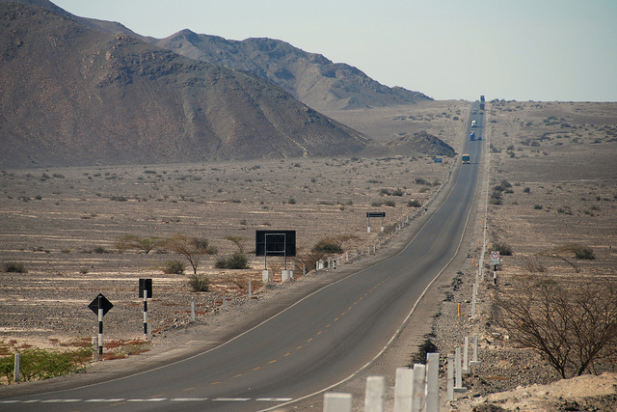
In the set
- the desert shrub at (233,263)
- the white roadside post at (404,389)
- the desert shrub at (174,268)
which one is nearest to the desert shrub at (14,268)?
the desert shrub at (174,268)

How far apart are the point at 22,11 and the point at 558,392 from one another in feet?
630

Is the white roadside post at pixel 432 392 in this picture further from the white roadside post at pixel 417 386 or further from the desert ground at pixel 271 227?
the desert ground at pixel 271 227

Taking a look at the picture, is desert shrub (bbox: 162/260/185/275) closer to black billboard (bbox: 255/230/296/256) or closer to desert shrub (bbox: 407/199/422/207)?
black billboard (bbox: 255/230/296/256)

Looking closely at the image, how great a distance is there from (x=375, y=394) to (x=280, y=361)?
15228 millimetres

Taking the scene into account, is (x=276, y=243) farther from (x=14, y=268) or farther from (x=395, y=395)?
(x=395, y=395)

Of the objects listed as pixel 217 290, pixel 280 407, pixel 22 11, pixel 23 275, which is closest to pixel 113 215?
pixel 23 275

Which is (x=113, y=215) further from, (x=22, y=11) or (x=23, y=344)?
(x=22, y=11)

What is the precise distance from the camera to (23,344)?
24.4m

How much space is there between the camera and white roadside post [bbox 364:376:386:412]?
20.7ft

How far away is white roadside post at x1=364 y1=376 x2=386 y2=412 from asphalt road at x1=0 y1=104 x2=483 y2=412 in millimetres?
9752

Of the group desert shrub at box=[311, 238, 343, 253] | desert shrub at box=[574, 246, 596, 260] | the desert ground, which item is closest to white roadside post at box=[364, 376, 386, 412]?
the desert ground

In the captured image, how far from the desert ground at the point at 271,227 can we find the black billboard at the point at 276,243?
2033 millimetres

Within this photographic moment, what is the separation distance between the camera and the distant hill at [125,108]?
146625mm

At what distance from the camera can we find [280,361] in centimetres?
2116
